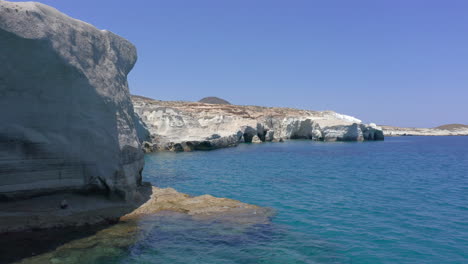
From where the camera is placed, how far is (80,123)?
1022 cm

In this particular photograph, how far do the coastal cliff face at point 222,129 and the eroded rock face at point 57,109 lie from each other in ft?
93.4

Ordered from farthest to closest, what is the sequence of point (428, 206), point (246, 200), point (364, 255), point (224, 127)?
point (224, 127), point (246, 200), point (428, 206), point (364, 255)

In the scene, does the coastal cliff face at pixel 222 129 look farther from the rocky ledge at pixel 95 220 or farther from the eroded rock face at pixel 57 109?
the eroded rock face at pixel 57 109

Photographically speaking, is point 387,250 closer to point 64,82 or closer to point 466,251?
point 466,251

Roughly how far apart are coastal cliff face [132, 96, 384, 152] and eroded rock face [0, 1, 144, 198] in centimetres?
2848

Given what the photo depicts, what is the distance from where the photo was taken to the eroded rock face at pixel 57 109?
882cm

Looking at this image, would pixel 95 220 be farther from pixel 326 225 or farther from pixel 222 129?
pixel 222 129

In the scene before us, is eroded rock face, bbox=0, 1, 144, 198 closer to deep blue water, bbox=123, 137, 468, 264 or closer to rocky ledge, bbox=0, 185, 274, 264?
rocky ledge, bbox=0, 185, 274, 264

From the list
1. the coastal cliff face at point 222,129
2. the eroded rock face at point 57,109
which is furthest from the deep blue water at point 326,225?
the coastal cliff face at point 222,129

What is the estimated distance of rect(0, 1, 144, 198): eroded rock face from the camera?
28.9 ft

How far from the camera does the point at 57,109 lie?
974cm

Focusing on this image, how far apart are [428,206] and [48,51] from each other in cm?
1459

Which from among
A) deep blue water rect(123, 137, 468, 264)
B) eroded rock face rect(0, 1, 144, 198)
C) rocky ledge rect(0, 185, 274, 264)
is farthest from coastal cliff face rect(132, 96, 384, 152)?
eroded rock face rect(0, 1, 144, 198)

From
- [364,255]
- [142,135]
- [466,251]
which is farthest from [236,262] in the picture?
[142,135]
